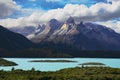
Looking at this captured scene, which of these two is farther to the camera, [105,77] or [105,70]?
[105,70]

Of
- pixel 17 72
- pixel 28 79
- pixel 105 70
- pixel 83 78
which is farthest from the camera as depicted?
pixel 105 70

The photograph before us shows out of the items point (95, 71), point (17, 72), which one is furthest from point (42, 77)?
point (95, 71)

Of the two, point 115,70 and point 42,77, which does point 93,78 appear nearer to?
point 42,77

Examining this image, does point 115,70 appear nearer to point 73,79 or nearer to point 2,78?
point 73,79

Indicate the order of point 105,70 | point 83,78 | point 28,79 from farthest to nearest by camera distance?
point 105,70 → point 83,78 → point 28,79

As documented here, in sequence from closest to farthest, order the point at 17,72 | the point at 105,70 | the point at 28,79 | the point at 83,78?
the point at 28,79 < the point at 83,78 < the point at 17,72 < the point at 105,70

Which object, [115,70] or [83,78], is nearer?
[83,78]

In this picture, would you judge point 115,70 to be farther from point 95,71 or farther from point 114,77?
point 114,77

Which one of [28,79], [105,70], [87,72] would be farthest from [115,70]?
[28,79]
